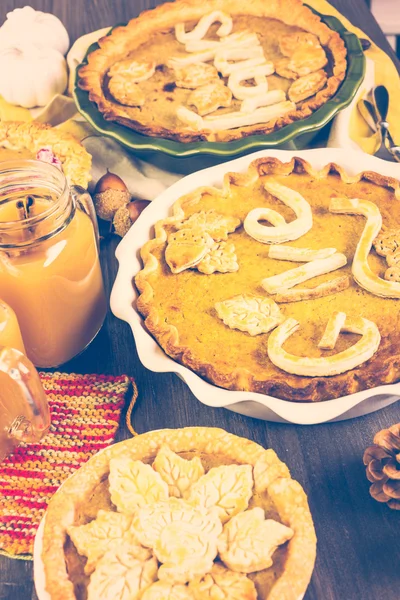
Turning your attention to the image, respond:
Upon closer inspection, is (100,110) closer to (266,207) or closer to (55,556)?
(266,207)

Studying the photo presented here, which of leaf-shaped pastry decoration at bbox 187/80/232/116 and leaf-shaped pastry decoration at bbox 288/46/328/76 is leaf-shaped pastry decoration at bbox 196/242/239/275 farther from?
leaf-shaped pastry decoration at bbox 288/46/328/76

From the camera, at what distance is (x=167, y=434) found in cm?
141

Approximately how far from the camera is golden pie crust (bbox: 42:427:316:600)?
1219 millimetres

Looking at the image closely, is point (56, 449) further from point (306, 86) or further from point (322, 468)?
point (306, 86)

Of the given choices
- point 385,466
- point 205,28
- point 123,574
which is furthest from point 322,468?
point 205,28

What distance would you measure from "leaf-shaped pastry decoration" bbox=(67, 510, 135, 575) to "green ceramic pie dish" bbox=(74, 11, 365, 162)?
1075mm

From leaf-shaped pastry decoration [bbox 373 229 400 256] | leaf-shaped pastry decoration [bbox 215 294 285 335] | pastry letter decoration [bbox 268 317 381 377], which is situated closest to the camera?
pastry letter decoration [bbox 268 317 381 377]

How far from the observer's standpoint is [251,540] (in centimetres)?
125

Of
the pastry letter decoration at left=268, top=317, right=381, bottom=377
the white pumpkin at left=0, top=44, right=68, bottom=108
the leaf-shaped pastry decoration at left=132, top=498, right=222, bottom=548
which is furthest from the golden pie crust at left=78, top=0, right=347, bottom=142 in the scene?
the leaf-shaped pastry decoration at left=132, top=498, right=222, bottom=548

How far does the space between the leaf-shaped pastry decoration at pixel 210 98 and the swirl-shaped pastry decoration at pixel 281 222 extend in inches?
16.1

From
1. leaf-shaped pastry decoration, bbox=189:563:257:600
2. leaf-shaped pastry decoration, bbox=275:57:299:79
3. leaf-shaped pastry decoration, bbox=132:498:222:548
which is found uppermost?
leaf-shaped pastry decoration, bbox=275:57:299:79

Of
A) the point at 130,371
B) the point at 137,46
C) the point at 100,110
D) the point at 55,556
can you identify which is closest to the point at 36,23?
the point at 137,46

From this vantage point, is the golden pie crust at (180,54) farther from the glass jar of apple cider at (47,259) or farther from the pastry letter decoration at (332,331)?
the pastry letter decoration at (332,331)

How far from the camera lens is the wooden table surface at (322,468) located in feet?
4.54
